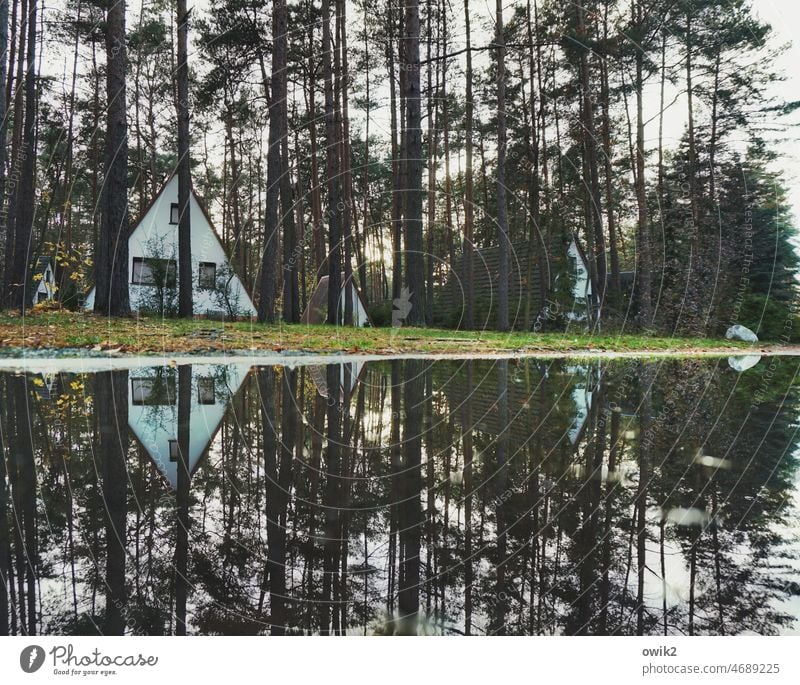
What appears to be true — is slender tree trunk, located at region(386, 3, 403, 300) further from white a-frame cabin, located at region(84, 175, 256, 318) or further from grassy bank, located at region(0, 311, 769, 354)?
grassy bank, located at region(0, 311, 769, 354)

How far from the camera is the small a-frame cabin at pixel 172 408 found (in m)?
2.60

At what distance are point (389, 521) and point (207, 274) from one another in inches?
837

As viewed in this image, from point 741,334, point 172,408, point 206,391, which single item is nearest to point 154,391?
point 206,391

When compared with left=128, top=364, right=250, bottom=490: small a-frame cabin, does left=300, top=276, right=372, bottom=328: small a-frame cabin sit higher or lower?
higher

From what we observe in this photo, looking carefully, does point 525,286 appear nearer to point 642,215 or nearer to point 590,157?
point 590,157

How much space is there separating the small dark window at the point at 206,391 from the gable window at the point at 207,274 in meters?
16.3

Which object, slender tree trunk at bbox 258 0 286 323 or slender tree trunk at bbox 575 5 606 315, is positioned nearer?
slender tree trunk at bbox 258 0 286 323

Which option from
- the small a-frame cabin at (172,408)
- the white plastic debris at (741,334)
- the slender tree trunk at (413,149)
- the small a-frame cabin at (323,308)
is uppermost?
the slender tree trunk at (413,149)

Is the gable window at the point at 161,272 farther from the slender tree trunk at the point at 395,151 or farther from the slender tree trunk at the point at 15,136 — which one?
the slender tree trunk at the point at 395,151

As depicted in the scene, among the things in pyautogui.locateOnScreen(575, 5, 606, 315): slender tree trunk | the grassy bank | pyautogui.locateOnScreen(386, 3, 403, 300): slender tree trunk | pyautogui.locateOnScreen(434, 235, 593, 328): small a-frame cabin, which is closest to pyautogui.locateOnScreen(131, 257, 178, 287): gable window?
the grassy bank

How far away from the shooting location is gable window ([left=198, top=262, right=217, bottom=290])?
20.7 meters

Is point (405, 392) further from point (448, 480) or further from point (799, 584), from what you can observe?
point (799, 584)

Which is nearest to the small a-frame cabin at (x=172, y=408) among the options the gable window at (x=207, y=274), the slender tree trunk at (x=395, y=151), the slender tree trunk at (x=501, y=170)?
the slender tree trunk at (x=501, y=170)

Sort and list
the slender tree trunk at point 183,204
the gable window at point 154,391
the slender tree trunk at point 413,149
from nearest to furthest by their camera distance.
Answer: the gable window at point 154,391 < the slender tree trunk at point 413,149 < the slender tree trunk at point 183,204
